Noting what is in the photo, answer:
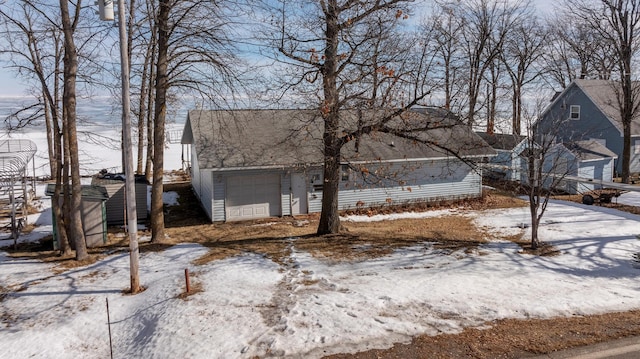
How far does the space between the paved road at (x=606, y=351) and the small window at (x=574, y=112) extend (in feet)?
100

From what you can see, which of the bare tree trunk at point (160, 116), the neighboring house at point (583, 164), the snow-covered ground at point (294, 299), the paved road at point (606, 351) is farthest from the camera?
the neighboring house at point (583, 164)

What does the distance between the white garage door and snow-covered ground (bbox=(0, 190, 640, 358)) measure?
15.0ft

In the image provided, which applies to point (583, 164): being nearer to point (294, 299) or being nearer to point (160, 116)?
point (294, 299)

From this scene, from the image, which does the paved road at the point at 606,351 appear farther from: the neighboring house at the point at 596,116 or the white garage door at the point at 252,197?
the neighboring house at the point at 596,116

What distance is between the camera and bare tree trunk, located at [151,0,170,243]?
13383 millimetres

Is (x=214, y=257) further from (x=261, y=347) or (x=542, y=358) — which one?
(x=542, y=358)

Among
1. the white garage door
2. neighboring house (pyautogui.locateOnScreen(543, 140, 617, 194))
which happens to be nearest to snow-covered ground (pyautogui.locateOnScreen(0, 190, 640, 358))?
the white garage door

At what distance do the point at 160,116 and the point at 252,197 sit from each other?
5.77 m

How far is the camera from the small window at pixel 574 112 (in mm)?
34469

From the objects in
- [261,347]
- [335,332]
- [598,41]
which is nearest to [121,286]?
[261,347]

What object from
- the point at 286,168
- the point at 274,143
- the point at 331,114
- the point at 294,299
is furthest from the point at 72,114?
the point at 274,143

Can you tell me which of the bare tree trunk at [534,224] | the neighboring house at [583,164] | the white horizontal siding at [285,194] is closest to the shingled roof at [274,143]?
the white horizontal siding at [285,194]

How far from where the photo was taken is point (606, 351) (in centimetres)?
772

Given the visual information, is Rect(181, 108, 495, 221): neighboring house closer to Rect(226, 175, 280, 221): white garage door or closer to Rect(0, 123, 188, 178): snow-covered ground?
Rect(226, 175, 280, 221): white garage door
